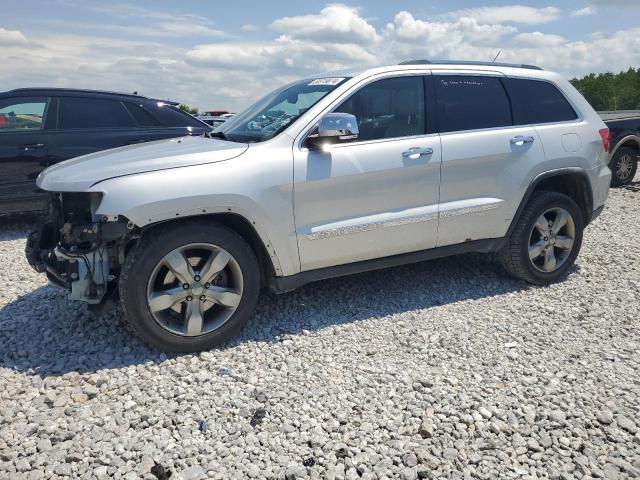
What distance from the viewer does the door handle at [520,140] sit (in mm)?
4492

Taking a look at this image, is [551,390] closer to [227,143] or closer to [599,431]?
[599,431]

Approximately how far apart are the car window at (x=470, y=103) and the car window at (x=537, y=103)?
0.34ft

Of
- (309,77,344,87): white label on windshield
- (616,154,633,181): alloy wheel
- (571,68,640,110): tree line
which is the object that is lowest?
(616,154,633,181): alloy wheel

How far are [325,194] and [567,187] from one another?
2615 mm

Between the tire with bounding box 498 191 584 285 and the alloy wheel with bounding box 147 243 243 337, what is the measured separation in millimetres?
2523

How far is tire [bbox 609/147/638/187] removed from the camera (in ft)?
33.5

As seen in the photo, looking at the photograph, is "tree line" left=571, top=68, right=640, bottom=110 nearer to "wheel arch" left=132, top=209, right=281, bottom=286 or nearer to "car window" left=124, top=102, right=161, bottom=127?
"car window" left=124, top=102, right=161, bottom=127

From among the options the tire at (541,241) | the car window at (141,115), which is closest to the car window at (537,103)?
the tire at (541,241)

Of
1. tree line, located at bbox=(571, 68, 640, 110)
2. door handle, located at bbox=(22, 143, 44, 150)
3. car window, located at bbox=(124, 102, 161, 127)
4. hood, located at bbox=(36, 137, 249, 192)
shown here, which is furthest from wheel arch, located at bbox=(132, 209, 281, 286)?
tree line, located at bbox=(571, 68, 640, 110)

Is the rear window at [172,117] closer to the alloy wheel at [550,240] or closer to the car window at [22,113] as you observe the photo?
the car window at [22,113]

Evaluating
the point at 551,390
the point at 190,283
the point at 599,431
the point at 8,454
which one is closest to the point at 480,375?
the point at 551,390

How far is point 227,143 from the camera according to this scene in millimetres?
3875

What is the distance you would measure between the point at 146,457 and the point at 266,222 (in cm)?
163

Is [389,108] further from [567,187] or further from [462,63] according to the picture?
[567,187]
